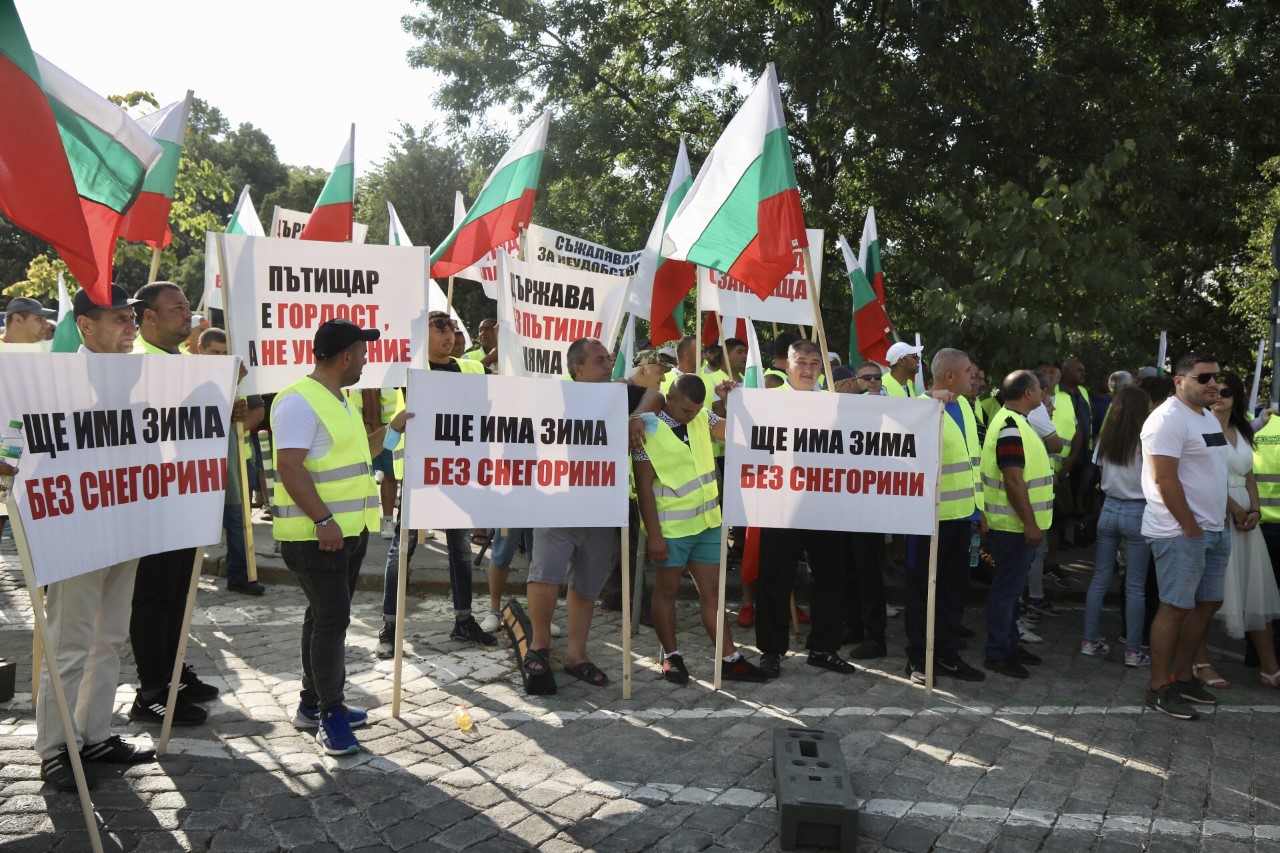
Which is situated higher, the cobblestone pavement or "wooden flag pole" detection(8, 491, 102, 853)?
"wooden flag pole" detection(8, 491, 102, 853)

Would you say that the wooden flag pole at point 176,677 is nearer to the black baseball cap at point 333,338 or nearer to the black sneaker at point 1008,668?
the black baseball cap at point 333,338

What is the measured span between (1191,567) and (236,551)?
697 cm

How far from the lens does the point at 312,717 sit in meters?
5.56

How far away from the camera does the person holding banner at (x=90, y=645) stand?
15.4ft

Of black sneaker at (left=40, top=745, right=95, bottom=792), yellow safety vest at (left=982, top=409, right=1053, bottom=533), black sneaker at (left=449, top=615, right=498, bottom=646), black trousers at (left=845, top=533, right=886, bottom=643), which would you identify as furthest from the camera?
black trousers at (left=845, top=533, right=886, bottom=643)

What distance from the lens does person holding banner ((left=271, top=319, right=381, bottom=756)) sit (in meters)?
5.04

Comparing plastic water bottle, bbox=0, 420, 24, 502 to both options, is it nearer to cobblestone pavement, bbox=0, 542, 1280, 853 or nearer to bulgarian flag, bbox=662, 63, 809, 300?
cobblestone pavement, bbox=0, 542, 1280, 853

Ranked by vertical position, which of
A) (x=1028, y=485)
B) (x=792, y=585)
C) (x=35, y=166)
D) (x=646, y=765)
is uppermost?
(x=35, y=166)

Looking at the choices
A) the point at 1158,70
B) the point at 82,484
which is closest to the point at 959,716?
the point at 82,484

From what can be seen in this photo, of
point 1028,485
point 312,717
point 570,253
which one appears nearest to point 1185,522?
point 1028,485

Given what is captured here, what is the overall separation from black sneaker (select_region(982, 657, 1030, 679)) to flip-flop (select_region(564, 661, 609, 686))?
8.60 ft

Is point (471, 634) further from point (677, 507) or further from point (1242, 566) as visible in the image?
point (1242, 566)

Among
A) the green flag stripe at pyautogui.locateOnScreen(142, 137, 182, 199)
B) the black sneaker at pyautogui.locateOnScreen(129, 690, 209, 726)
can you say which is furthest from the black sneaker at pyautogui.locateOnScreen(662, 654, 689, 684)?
the green flag stripe at pyautogui.locateOnScreen(142, 137, 182, 199)

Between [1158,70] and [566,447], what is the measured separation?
14649 millimetres
